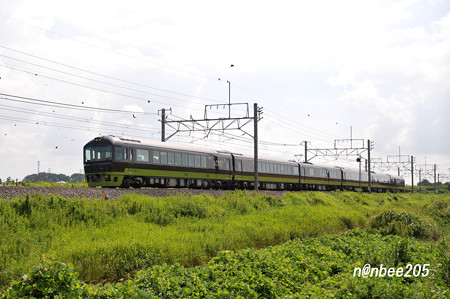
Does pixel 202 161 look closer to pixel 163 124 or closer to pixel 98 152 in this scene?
pixel 163 124

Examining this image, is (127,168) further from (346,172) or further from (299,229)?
(346,172)

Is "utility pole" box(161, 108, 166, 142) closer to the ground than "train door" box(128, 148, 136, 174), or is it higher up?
higher up

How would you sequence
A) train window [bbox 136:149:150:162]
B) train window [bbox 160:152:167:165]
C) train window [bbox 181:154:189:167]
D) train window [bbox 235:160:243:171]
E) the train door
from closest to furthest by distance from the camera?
the train door → train window [bbox 136:149:150:162] → train window [bbox 160:152:167:165] → train window [bbox 181:154:189:167] → train window [bbox 235:160:243:171]

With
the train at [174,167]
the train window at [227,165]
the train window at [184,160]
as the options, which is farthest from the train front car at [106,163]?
the train window at [227,165]

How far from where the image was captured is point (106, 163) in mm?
23000

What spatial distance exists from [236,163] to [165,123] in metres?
6.80

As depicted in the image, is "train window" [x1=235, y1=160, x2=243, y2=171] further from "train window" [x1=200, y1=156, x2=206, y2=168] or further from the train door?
the train door

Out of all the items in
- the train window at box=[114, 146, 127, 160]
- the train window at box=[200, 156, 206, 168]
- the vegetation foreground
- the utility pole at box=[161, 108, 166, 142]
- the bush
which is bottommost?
the bush

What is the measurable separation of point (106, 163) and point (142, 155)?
2398 millimetres

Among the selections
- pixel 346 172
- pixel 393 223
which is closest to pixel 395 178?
pixel 346 172

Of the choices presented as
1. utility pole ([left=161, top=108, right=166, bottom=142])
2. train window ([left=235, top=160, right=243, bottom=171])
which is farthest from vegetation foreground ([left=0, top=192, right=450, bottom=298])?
train window ([left=235, top=160, right=243, bottom=171])

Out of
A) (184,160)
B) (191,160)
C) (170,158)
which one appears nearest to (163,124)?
(191,160)

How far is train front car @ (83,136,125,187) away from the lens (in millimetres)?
23000

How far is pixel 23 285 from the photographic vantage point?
20.1 ft
